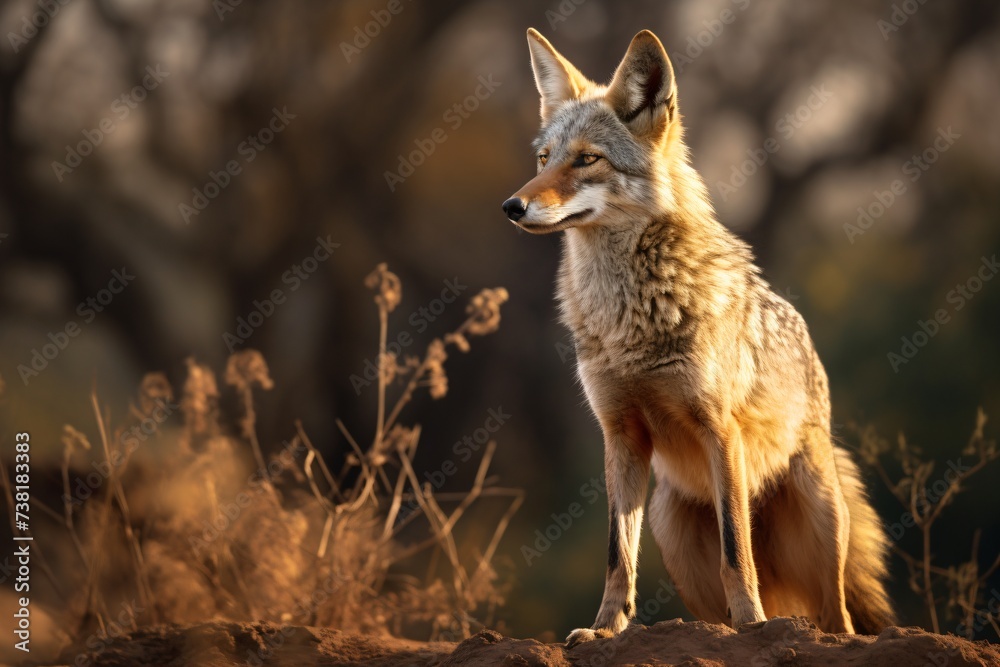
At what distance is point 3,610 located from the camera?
7160mm

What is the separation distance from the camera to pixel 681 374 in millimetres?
4551

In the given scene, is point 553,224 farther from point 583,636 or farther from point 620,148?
point 583,636

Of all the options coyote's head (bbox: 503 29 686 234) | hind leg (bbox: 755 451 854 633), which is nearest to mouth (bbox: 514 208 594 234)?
coyote's head (bbox: 503 29 686 234)

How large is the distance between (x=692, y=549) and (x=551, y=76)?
2.79 m

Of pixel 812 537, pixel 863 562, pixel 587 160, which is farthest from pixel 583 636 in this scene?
pixel 587 160

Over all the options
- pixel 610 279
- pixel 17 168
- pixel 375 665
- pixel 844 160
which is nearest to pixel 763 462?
pixel 610 279

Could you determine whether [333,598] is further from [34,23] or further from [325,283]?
[34,23]

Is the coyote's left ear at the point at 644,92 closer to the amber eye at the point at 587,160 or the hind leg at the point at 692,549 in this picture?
the amber eye at the point at 587,160

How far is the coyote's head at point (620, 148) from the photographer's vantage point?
472 centimetres

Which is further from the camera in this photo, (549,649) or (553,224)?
(553,224)

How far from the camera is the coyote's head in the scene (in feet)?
15.5

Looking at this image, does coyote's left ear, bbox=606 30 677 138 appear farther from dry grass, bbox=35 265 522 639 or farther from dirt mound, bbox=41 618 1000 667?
dirt mound, bbox=41 618 1000 667

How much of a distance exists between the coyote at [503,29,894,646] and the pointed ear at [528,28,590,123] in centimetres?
1

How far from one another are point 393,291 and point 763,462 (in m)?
2.93
